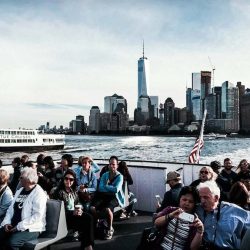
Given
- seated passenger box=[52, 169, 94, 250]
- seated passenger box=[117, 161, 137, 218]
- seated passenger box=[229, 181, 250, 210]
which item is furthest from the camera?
seated passenger box=[117, 161, 137, 218]

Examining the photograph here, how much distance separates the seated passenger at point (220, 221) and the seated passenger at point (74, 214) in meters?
2.25

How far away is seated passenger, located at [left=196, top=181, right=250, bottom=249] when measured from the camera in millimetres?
4066

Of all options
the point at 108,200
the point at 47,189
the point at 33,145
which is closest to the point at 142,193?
the point at 108,200

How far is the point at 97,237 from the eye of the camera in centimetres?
707

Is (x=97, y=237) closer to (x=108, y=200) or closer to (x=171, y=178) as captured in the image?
(x=108, y=200)

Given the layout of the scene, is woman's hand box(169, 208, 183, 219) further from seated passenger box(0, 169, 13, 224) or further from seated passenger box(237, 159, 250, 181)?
seated passenger box(237, 159, 250, 181)

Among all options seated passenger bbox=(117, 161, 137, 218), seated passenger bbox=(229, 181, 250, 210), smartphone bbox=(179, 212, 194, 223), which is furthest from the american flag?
smartphone bbox=(179, 212, 194, 223)

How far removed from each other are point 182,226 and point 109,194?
3.54 metres

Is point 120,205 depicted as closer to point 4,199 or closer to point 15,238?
point 4,199

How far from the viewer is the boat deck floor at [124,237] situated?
258 inches

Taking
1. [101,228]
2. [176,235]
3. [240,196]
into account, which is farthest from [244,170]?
[176,235]

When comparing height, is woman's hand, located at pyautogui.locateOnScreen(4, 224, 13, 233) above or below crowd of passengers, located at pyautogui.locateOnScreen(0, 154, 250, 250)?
below

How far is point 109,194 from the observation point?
7.48m

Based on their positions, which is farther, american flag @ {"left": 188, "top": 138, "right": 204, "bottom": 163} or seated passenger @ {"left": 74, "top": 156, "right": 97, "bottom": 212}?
american flag @ {"left": 188, "top": 138, "right": 204, "bottom": 163}
